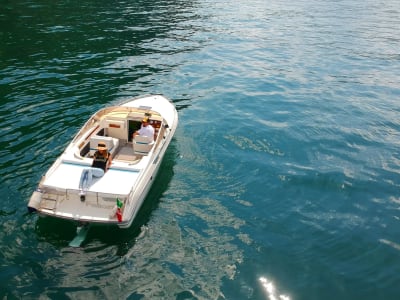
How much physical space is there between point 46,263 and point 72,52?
2619 cm

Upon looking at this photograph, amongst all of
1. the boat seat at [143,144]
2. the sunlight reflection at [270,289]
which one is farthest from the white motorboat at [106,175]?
the sunlight reflection at [270,289]

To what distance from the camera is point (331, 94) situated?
88.2 ft

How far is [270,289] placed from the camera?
11570 millimetres

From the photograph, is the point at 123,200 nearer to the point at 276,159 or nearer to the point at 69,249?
the point at 69,249

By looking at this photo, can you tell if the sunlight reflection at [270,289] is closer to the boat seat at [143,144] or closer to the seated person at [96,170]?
the seated person at [96,170]

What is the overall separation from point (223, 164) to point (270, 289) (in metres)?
7.58

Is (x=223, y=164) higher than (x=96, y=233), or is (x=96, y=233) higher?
(x=96, y=233)

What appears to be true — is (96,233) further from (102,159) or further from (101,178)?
(102,159)

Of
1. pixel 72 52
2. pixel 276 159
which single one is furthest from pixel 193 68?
pixel 276 159

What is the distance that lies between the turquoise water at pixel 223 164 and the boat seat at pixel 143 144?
151cm

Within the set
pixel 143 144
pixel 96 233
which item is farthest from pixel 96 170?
pixel 143 144

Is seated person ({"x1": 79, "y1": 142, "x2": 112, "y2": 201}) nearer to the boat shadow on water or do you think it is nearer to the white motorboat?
the white motorboat

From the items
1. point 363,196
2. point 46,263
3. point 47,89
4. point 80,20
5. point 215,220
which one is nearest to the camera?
point 46,263

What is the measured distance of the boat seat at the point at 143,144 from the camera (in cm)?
1697
